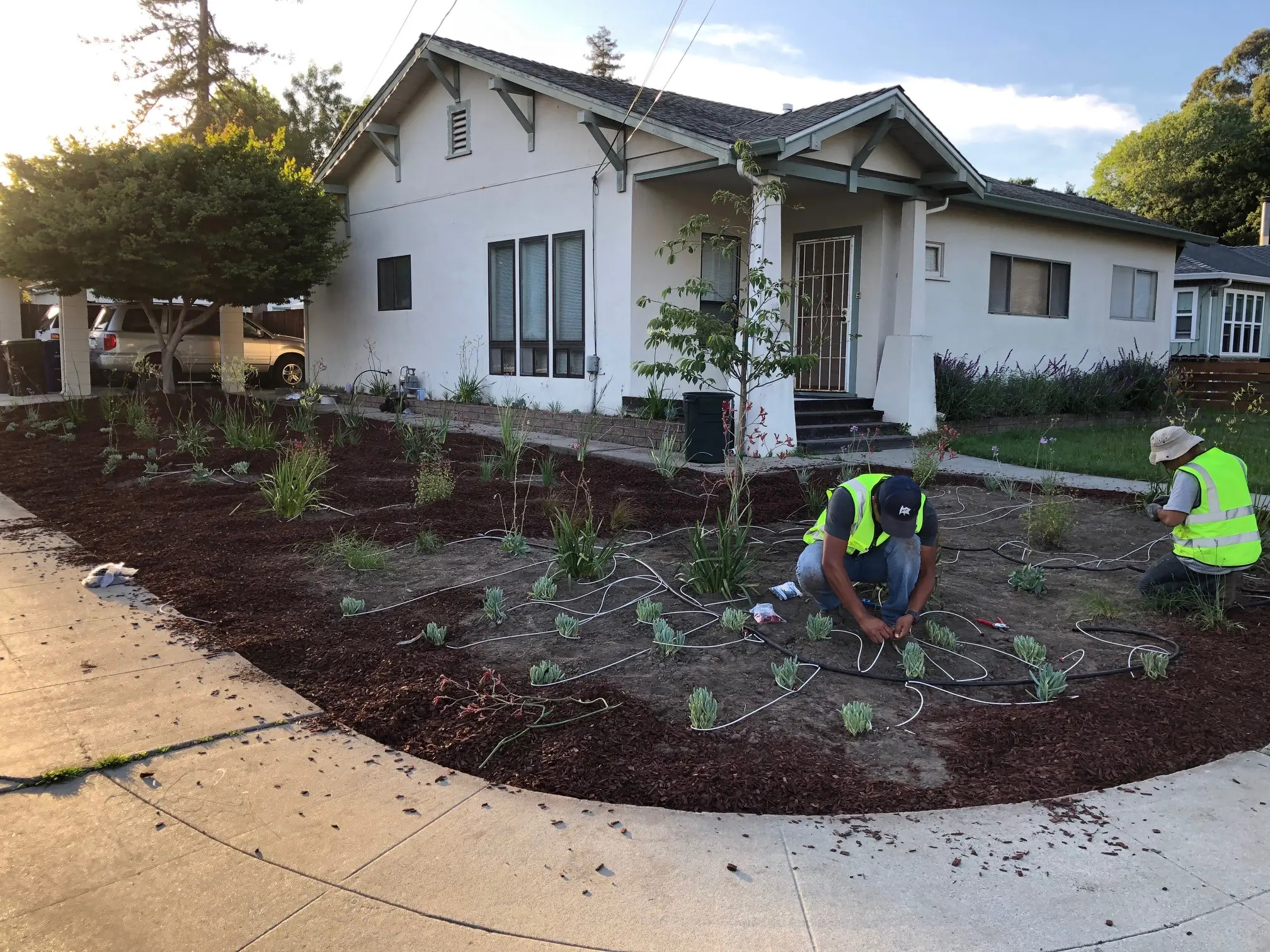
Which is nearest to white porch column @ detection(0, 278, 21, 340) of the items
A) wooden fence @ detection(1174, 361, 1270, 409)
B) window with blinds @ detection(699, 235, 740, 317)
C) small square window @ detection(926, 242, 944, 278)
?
window with blinds @ detection(699, 235, 740, 317)

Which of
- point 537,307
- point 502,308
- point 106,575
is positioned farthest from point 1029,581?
point 502,308

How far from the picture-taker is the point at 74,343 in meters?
18.6

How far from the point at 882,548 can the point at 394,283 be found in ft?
47.6

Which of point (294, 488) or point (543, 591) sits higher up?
point (294, 488)

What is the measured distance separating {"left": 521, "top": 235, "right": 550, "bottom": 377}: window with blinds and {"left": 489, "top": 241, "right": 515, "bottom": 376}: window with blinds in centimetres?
23

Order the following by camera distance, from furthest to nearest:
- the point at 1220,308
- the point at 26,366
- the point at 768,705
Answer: the point at 1220,308, the point at 26,366, the point at 768,705

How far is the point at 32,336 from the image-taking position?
75.6 ft

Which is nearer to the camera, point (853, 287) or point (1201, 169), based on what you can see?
point (853, 287)

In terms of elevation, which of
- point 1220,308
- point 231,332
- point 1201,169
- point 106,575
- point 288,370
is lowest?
point 106,575

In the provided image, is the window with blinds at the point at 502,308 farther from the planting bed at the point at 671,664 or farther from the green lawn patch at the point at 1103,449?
the planting bed at the point at 671,664

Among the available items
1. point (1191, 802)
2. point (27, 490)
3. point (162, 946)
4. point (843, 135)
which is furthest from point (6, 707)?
A: point (843, 135)

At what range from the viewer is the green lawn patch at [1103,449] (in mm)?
9945

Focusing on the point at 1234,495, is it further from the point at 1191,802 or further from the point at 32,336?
the point at 32,336

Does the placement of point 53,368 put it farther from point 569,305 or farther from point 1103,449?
point 1103,449
